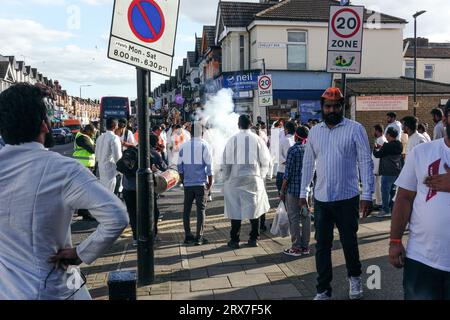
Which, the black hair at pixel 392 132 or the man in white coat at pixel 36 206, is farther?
the black hair at pixel 392 132

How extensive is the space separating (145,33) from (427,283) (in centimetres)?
375

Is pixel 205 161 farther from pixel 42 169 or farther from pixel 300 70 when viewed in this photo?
pixel 300 70

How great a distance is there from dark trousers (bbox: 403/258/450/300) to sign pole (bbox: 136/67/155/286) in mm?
3111

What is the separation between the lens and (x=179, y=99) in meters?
33.5

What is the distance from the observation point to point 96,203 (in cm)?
206

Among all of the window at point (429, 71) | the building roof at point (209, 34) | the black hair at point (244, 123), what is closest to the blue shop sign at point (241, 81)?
the building roof at point (209, 34)

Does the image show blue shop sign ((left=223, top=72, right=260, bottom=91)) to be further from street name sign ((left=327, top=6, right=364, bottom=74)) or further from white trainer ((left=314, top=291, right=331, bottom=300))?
white trainer ((left=314, top=291, right=331, bottom=300))

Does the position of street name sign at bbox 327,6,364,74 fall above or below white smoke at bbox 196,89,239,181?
above

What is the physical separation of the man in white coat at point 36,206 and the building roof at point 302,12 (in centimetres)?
2436

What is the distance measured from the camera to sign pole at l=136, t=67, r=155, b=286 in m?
5.20

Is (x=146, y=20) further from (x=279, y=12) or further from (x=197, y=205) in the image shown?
(x=279, y=12)

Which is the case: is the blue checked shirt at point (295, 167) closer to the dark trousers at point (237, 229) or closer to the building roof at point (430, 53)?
the dark trousers at point (237, 229)

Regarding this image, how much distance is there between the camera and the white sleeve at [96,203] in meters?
2.06

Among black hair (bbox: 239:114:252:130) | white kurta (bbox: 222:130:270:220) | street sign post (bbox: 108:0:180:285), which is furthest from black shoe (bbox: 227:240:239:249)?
street sign post (bbox: 108:0:180:285)
